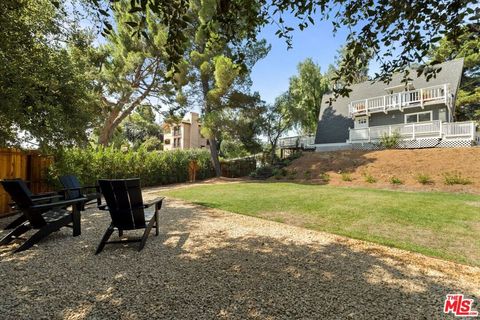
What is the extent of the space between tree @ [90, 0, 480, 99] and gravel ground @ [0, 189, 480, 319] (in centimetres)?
263

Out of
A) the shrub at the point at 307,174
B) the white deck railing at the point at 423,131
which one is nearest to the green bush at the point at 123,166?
the shrub at the point at 307,174

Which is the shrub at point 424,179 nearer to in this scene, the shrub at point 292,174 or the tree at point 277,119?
the shrub at point 292,174

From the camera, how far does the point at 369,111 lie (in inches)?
874

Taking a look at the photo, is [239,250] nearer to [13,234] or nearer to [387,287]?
[387,287]

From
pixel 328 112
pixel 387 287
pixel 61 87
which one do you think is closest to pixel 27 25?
pixel 61 87

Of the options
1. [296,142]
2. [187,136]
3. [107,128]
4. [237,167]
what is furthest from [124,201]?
[187,136]

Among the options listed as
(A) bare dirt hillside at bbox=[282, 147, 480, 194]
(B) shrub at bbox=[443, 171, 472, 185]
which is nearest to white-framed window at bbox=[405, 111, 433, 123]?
(A) bare dirt hillside at bbox=[282, 147, 480, 194]

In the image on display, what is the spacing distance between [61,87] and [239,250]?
6410 millimetres

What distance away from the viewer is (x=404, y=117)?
20969 mm

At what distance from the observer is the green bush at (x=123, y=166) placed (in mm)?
9488

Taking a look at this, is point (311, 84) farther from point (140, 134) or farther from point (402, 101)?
point (140, 134)

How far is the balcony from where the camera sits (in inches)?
729

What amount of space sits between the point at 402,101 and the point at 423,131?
13.1 feet

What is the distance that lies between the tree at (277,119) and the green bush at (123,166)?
6479mm
